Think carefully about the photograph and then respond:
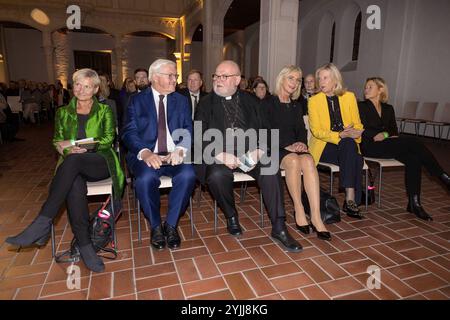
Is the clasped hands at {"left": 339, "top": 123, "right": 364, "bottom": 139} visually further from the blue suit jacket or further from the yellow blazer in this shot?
A: the blue suit jacket

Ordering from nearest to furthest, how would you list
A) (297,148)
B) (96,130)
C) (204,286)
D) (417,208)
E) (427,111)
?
(204,286)
(96,130)
(297,148)
(417,208)
(427,111)

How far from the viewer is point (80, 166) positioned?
233 centimetres

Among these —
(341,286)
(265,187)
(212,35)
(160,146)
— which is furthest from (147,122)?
Result: (212,35)

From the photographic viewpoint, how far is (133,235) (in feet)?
9.24

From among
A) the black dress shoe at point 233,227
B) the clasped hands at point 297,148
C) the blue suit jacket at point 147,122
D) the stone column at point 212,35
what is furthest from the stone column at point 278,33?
the stone column at point 212,35

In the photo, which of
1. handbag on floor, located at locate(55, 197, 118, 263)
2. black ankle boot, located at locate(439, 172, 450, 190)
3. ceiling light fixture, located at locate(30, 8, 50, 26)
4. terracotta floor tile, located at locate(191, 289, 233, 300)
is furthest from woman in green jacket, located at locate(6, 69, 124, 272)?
ceiling light fixture, located at locate(30, 8, 50, 26)

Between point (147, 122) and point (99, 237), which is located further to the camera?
point (147, 122)

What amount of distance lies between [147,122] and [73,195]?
0.88 meters

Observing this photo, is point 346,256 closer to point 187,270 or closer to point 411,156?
point 187,270

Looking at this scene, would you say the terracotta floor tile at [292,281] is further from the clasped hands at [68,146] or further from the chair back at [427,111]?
the chair back at [427,111]

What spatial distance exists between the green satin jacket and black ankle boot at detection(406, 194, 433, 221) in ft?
9.45

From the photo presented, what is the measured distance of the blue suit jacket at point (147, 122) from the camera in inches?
110
